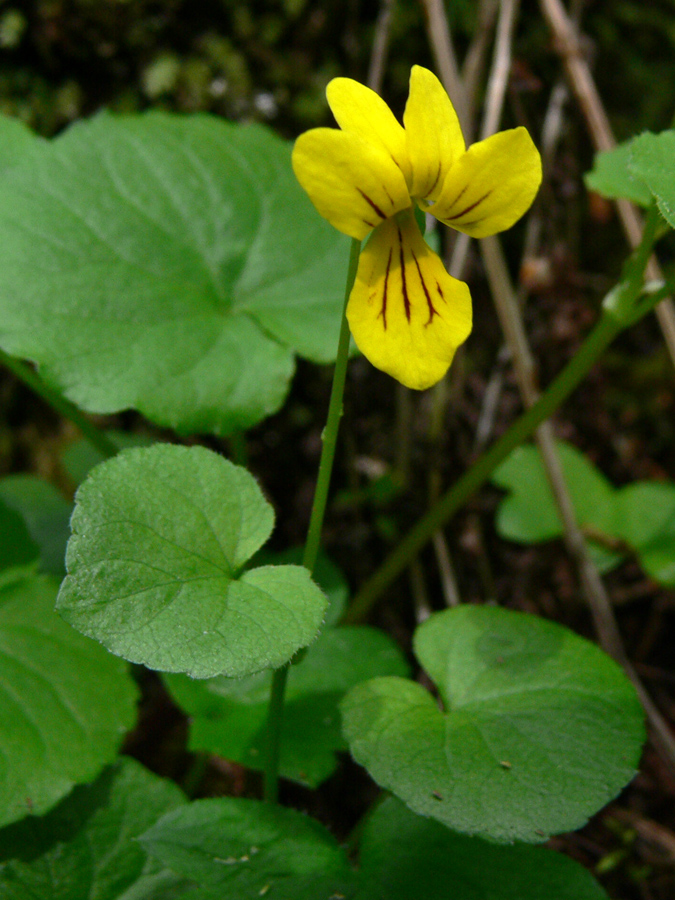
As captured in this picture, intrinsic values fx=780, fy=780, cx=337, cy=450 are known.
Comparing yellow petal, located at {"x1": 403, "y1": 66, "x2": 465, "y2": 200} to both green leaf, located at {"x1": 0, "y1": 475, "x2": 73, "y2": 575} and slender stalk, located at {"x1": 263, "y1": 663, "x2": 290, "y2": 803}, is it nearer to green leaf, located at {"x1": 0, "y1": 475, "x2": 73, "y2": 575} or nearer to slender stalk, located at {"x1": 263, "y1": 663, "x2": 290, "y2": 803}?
slender stalk, located at {"x1": 263, "y1": 663, "x2": 290, "y2": 803}

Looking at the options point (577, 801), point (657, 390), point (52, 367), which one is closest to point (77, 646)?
point (52, 367)

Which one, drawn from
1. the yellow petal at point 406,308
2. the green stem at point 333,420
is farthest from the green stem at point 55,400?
the yellow petal at point 406,308

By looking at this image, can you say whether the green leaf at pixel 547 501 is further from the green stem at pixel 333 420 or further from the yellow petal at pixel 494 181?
the yellow petal at pixel 494 181

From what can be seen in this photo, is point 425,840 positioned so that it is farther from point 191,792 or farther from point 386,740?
point 191,792

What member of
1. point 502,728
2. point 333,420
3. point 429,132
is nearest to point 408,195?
point 429,132

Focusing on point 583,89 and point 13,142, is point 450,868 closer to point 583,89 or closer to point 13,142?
point 13,142

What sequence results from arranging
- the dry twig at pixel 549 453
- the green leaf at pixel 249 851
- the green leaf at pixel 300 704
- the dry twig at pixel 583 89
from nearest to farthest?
the green leaf at pixel 249 851
the green leaf at pixel 300 704
the dry twig at pixel 549 453
the dry twig at pixel 583 89

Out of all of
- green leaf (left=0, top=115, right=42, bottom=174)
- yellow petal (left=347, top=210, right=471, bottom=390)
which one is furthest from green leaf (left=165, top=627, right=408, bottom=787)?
green leaf (left=0, top=115, right=42, bottom=174)
